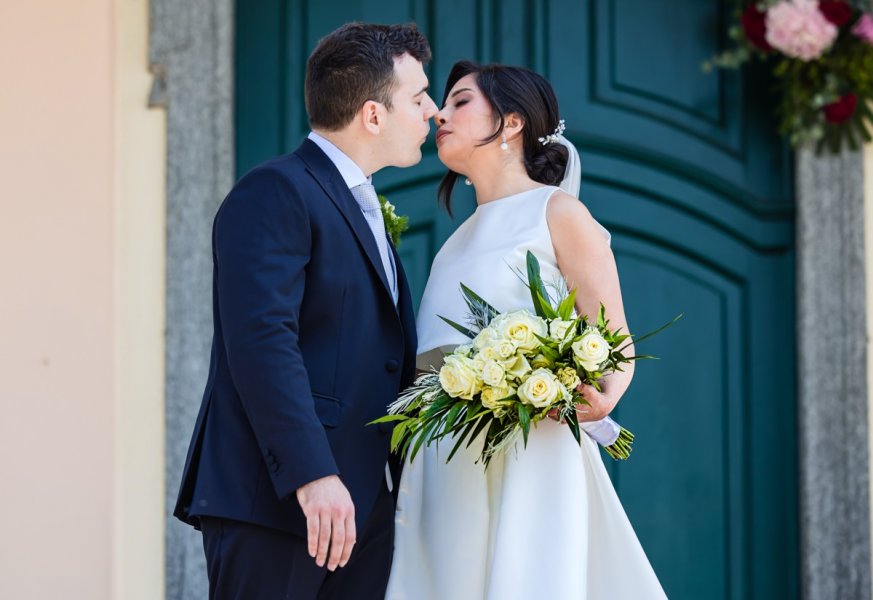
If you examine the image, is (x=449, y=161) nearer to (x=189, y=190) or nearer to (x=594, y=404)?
(x=594, y=404)

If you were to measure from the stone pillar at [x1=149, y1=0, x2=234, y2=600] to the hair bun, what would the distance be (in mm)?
1279

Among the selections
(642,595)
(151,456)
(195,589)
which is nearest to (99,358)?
(151,456)

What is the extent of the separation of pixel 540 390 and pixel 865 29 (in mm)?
2227

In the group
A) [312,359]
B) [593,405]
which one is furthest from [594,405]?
[312,359]

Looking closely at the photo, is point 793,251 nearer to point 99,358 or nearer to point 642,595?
point 642,595

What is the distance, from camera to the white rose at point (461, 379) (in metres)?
2.72

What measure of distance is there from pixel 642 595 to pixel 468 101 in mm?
1216

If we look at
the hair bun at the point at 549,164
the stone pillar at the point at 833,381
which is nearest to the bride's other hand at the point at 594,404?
the hair bun at the point at 549,164

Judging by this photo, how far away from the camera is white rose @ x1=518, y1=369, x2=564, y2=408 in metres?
2.70

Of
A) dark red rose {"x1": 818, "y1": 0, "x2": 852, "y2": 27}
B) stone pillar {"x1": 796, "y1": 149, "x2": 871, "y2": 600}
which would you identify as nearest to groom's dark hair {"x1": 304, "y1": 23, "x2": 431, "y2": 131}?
dark red rose {"x1": 818, "y1": 0, "x2": 852, "y2": 27}

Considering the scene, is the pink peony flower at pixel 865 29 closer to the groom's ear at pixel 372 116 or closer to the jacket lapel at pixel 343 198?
the groom's ear at pixel 372 116

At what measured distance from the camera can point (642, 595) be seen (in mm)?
2992

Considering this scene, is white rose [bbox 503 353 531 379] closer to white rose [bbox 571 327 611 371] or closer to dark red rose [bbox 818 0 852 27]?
white rose [bbox 571 327 611 371]

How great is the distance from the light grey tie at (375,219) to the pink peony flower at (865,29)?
2.02 metres
